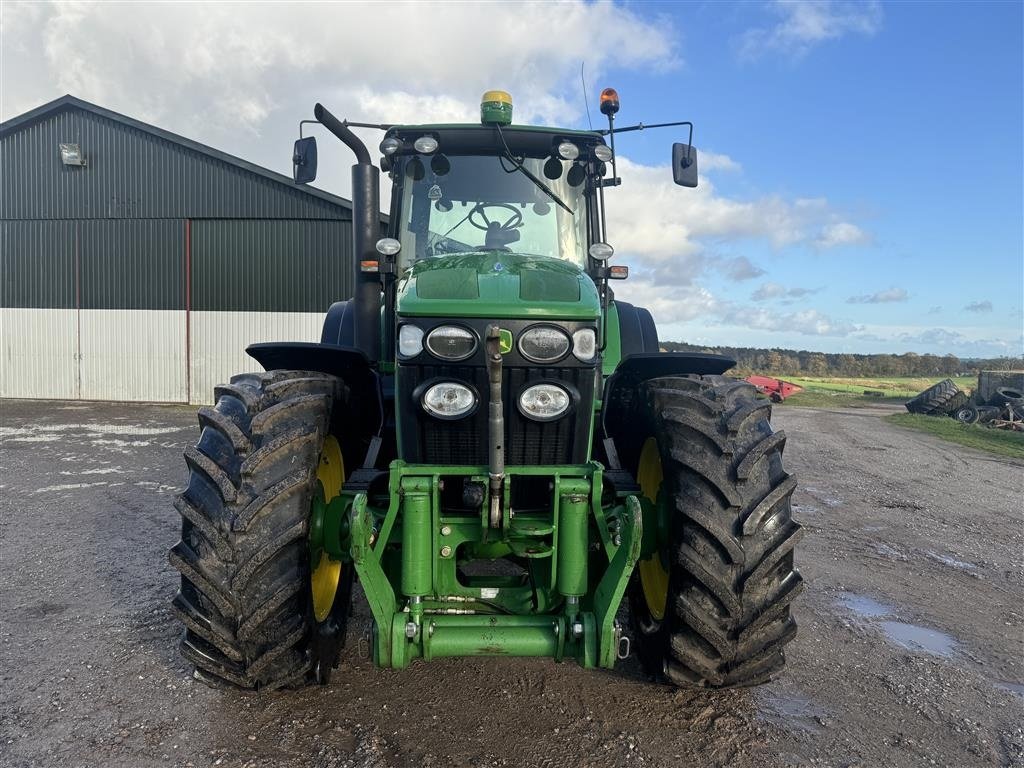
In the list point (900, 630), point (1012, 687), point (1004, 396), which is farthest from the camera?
point (1004, 396)

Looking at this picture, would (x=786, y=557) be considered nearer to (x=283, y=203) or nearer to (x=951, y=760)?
(x=951, y=760)

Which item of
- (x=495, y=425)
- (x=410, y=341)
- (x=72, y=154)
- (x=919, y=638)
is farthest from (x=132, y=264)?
(x=919, y=638)

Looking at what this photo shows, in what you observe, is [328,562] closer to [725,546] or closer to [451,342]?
[451,342]

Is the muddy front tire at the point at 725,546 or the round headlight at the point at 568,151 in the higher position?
the round headlight at the point at 568,151

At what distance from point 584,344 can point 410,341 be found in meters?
0.75

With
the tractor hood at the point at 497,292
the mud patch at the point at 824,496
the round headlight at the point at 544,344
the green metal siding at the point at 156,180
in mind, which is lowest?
the mud patch at the point at 824,496

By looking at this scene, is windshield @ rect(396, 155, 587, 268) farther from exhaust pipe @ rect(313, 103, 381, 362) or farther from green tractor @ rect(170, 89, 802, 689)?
green tractor @ rect(170, 89, 802, 689)

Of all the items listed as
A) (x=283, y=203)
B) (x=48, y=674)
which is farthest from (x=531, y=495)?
(x=283, y=203)

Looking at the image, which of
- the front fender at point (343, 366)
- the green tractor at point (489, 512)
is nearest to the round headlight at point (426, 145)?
the green tractor at point (489, 512)

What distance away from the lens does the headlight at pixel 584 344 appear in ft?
9.68

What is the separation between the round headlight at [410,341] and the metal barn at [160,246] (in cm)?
1386

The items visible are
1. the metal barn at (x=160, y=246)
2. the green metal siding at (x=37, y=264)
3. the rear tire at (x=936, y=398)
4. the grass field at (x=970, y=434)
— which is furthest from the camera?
the rear tire at (x=936, y=398)

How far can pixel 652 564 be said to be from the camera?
3611 millimetres

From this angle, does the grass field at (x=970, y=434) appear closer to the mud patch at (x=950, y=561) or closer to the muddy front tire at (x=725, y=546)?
the mud patch at (x=950, y=561)
